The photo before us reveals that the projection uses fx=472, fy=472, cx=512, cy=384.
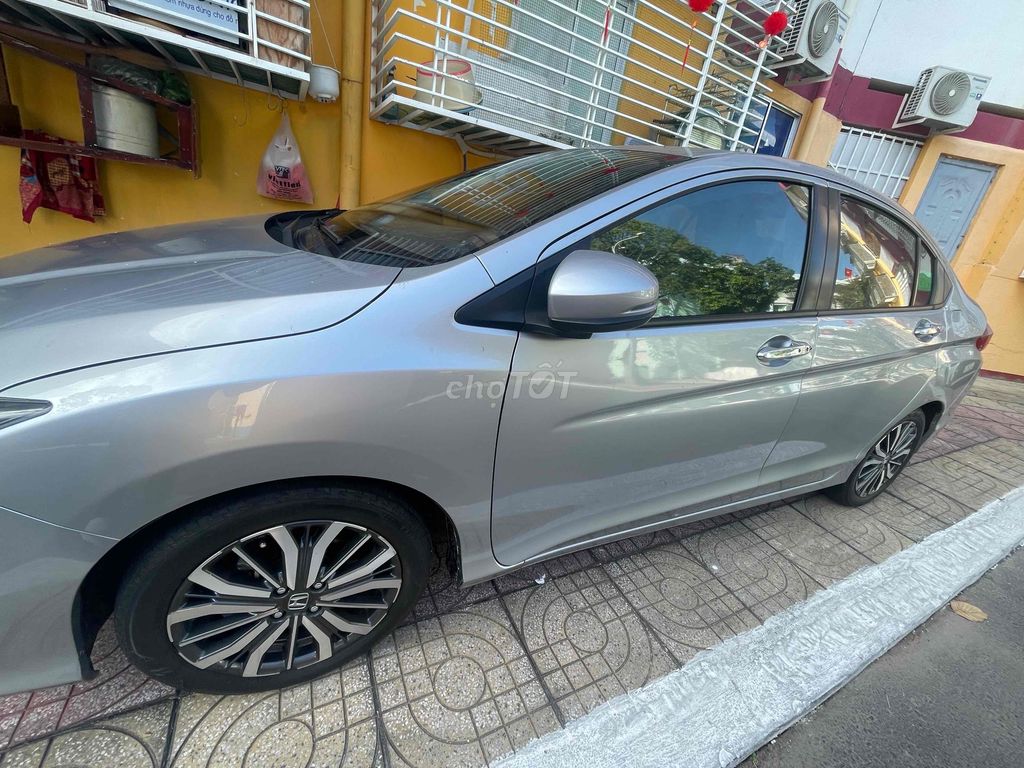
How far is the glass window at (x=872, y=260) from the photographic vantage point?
6.59 ft

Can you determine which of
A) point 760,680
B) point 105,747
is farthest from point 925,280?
point 105,747

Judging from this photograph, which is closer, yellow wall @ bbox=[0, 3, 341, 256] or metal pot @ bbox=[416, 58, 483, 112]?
yellow wall @ bbox=[0, 3, 341, 256]

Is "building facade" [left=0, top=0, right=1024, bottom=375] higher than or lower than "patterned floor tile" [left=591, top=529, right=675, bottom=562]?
higher

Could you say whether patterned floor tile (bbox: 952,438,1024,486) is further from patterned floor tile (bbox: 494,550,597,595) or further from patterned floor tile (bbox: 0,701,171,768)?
patterned floor tile (bbox: 0,701,171,768)

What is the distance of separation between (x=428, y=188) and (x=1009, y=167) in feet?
27.2

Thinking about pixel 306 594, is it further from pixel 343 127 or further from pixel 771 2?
pixel 771 2

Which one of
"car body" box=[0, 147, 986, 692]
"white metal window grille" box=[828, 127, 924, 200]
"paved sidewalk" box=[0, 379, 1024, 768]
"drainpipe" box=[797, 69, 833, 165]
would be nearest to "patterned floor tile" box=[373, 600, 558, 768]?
"paved sidewalk" box=[0, 379, 1024, 768]

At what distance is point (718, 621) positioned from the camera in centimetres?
191

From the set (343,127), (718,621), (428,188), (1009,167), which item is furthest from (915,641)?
(1009,167)

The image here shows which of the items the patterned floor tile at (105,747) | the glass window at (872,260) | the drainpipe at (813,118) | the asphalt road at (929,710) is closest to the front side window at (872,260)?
the glass window at (872,260)

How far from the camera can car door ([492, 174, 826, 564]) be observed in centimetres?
141

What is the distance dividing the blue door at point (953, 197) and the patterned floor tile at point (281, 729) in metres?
8.59

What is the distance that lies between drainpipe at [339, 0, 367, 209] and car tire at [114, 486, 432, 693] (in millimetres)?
3180

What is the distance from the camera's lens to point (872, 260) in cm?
215
